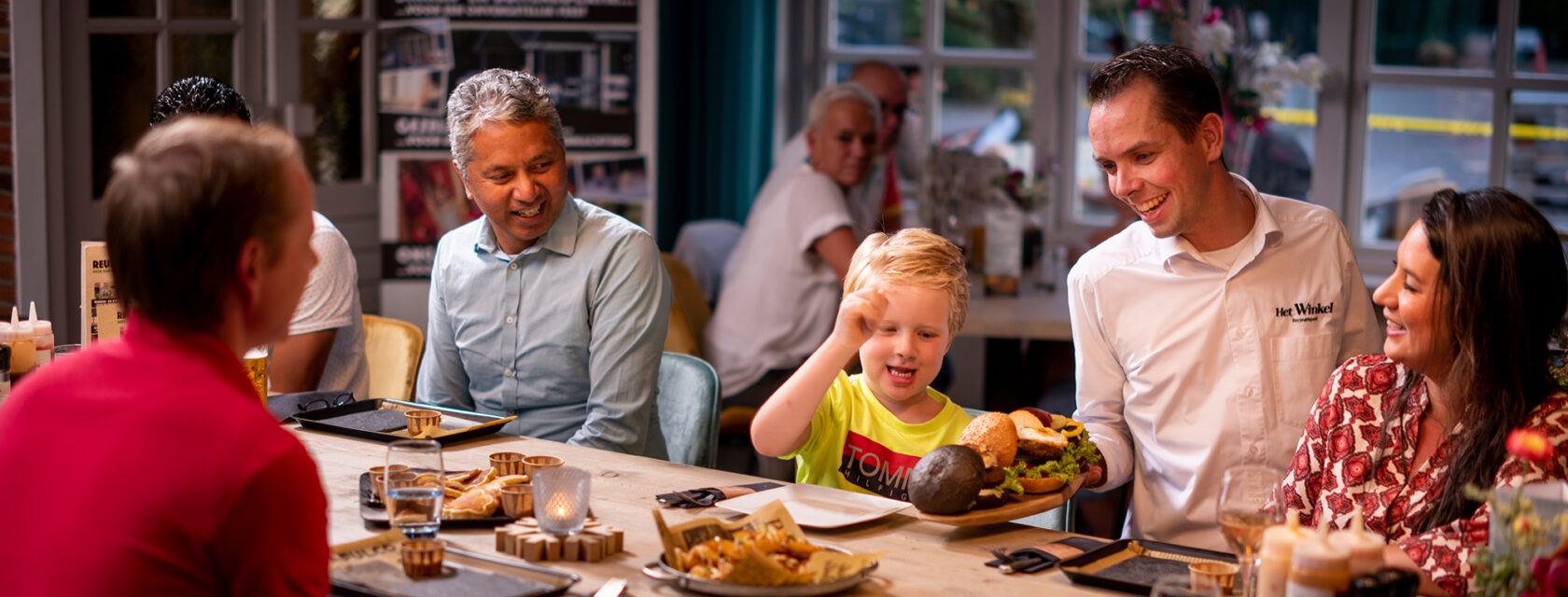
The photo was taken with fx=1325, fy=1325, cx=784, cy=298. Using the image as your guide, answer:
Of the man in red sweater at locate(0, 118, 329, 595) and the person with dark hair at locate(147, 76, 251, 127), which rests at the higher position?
the person with dark hair at locate(147, 76, 251, 127)

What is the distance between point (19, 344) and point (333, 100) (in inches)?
87.7

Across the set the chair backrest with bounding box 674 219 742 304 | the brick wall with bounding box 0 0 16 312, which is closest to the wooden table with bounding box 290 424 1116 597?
the brick wall with bounding box 0 0 16 312

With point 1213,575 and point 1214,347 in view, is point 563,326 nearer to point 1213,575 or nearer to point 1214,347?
point 1214,347

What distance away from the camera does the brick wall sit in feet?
11.3

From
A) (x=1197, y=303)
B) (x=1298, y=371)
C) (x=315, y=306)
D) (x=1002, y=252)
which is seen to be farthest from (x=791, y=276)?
(x=1298, y=371)

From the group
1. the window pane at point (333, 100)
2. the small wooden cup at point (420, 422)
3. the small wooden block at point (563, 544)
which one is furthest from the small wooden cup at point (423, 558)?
the window pane at point (333, 100)

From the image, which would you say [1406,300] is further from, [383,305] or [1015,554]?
[383,305]

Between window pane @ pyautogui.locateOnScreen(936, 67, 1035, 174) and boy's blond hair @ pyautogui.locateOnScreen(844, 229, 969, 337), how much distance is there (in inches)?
141

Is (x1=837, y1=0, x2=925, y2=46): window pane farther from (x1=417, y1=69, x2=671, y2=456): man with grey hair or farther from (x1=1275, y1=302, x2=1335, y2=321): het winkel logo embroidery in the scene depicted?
(x1=1275, y1=302, x2=1335, y2=321): het winkel logo embroidery

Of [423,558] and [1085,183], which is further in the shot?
[1085,183]

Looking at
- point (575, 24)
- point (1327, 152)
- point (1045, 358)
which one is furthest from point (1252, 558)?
point (1327, 152)

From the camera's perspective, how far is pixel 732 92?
5559mm

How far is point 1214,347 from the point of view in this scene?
2264 millimetres

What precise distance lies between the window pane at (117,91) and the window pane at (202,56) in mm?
70
